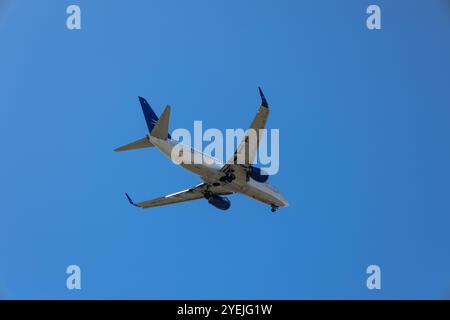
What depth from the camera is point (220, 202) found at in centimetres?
4719

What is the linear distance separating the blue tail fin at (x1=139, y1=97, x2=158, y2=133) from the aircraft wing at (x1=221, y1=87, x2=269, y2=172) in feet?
19.7

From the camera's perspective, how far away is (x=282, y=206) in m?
46.8

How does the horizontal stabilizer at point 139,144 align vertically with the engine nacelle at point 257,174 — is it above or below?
above

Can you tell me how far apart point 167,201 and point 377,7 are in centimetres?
2008

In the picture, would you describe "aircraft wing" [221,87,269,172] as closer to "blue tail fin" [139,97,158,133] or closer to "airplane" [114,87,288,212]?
"airplane" [114,87,288,212]

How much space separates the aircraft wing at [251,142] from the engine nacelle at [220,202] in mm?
5079

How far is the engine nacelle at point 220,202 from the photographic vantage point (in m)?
47.2

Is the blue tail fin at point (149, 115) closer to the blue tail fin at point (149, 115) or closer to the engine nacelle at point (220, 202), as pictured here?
the blue tail fin at point (149, 115)

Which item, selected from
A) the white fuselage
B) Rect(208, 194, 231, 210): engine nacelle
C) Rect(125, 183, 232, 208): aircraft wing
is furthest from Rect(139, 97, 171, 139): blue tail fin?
Rect(208, 194, 231, 210): engine nacelle

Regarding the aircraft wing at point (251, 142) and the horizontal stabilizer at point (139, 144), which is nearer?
the aircraft wing at point (251, 142)

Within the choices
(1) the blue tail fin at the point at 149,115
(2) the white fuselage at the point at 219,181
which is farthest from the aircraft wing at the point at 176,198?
(1) the blue tail fin at the point at 149,115
